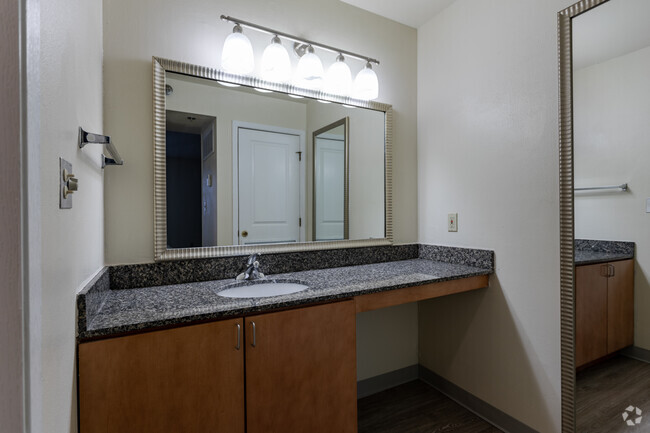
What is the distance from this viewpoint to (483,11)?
1.81m

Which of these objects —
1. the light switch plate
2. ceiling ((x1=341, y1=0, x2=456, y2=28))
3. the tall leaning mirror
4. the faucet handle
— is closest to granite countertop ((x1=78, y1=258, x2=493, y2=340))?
the faucet handle

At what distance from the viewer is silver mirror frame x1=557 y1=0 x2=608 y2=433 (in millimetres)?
1433

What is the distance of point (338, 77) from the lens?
185cm

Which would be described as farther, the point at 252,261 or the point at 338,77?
the point at 338,77

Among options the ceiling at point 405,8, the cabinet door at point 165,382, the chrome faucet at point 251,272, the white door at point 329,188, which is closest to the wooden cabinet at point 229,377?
the cabinet door at point 165,382

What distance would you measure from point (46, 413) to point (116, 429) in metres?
0.45

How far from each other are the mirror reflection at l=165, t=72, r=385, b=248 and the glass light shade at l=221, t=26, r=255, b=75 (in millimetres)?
119

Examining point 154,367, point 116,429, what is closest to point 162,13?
point 154,367

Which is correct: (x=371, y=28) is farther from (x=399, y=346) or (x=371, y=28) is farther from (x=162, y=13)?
(x=399, y=346)

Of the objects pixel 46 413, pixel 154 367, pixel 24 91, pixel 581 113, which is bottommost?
pixel 154 367

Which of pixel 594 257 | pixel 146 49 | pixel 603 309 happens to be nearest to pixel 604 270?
pixel 594 257

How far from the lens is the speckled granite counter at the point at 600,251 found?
128 cm

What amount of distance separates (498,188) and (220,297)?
1.48 meters

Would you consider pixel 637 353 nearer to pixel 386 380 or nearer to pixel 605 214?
pixel 605 214
